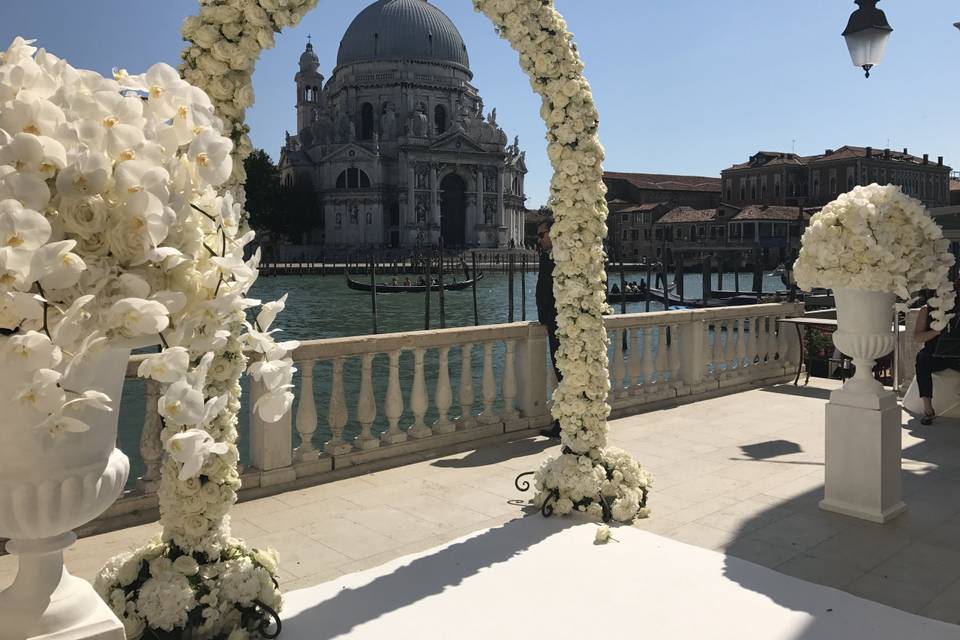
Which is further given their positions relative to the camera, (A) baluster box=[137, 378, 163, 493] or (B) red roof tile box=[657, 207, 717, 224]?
(B) red roof tile box=[657, 207, 717, 224]

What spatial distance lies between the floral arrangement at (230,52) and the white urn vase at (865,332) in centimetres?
319

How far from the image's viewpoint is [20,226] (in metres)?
1.32

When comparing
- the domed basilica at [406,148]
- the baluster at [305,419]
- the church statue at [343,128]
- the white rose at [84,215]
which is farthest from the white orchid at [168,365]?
the church statue at [343,128]

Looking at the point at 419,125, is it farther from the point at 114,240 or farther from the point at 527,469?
the point at 114,240

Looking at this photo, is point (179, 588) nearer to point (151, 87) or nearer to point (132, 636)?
point (132, 636)

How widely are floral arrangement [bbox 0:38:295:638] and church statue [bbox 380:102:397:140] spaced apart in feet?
242

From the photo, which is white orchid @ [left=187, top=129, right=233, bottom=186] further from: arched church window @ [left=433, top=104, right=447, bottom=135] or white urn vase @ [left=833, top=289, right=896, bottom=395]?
arched church window @ [left=433, top=104, right=447, bottom=135]

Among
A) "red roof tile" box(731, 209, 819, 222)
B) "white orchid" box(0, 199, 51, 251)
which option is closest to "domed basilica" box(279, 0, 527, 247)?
"red roof tile" box(731, 209, 819, 222)

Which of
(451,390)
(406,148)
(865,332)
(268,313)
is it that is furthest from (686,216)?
(268,313)

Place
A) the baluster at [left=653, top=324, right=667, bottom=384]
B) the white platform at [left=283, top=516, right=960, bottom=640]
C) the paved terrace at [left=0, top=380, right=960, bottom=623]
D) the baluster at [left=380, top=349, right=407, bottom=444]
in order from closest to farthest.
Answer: the white platform at [left=283, top=516, right=960, bottom=640], the paved terrace at [left=0, top=380, right=960, bottom=623], the baluster at [left=380, top=349, right=407, bottom=444], the baluster at [left=653, top=324, right=667, bottom=384]

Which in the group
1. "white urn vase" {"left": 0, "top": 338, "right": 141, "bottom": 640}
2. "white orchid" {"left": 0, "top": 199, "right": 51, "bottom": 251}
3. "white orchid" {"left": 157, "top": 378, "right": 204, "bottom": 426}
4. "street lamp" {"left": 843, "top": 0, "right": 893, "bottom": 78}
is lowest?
"white urn vase" {"left": 0, "top": 338, "right": 141, "bottom": 640}

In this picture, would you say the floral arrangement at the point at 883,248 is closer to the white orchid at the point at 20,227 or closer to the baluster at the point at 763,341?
the white orchid at the point at 20,227

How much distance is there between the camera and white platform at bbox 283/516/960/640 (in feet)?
9.29

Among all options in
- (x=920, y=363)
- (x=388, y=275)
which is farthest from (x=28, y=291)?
(x=388, y=275)
